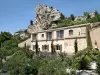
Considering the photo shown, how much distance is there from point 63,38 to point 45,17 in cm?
2603

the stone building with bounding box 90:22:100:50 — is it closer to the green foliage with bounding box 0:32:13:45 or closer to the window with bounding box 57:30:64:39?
the window with bounding box 57:30:64:39

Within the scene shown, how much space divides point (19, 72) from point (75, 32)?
17.7 m

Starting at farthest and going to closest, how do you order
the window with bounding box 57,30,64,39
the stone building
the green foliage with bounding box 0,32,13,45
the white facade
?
1. the green foliage with bounding box 0,32,13,45
2. the window with bounding box 57,30,64,39
3. the white facade
4. the stone building

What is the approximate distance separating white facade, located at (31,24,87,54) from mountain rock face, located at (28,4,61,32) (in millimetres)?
16526

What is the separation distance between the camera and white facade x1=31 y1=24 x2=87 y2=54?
1566 inches

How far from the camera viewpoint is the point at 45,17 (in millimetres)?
68625

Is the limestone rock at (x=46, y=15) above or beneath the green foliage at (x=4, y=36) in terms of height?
above

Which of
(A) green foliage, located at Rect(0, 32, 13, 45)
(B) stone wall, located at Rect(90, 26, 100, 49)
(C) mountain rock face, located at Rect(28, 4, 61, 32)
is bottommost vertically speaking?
(B) stone wall, located at Rect(90, 26, 100, 49)

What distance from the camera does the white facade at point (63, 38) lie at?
131 feet

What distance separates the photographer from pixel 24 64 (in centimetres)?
2673

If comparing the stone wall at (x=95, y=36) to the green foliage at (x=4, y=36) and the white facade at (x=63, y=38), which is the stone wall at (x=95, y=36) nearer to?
the white facade at (x=63, y=38)

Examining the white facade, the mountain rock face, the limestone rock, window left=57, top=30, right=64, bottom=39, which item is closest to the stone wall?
the white facade

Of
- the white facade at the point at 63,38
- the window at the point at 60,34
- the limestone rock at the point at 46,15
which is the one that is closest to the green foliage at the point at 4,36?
the limestone rock at the point at 46,15

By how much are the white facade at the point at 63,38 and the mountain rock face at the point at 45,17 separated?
1653 centimetres
